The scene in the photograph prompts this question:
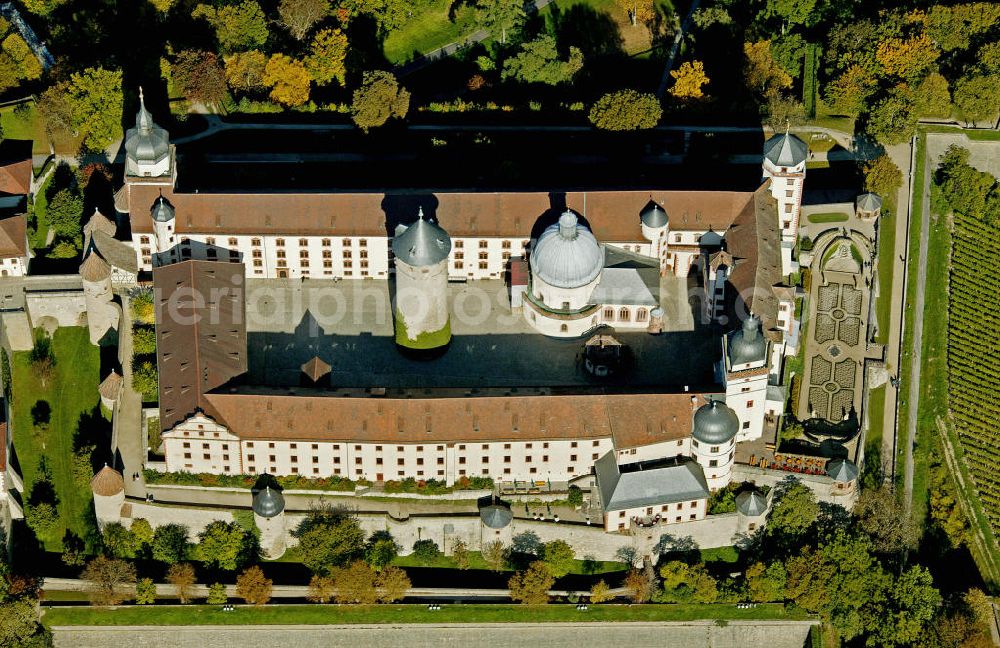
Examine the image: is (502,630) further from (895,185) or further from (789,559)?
(895,185)

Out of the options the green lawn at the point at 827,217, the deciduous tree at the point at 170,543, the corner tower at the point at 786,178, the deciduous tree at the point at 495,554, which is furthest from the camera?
the green lawn at the point at 827,217

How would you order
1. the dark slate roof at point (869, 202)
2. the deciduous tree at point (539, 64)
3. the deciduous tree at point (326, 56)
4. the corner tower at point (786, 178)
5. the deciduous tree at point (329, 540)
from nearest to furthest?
the deciduous tree at point (329, 540)
the corner tower at point (786, 178)
the dark slate roof at point (869, 202)
the deciduous tree at point (326, 56)
the deciduous tree at point (539, 64)

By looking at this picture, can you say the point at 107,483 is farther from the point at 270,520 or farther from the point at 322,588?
the point at 322,588

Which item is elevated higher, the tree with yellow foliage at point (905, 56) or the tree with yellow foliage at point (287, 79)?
the tree with yellow foliage at point (905, 56)

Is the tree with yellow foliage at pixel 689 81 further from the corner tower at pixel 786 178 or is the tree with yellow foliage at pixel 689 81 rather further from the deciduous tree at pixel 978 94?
the deciduous tree at pixel 978 94

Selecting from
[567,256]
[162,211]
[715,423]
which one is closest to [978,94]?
[567,256]

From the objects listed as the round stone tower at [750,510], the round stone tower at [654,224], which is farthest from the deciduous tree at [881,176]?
the round stone tower at [750,510]

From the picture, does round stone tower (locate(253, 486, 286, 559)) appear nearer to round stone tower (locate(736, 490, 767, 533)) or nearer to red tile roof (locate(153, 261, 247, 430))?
red tile roof (locate(153, 261, 247, 430))
